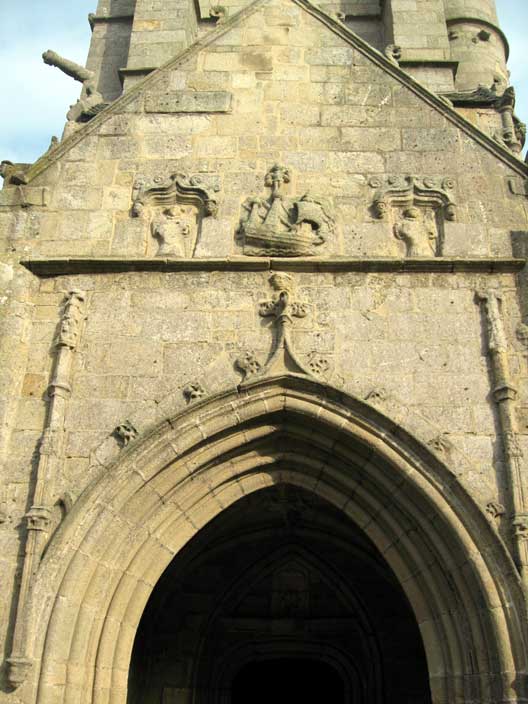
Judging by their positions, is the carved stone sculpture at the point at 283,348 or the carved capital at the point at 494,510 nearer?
the carved capital at the point at 494,510

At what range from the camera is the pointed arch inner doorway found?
7594 mm

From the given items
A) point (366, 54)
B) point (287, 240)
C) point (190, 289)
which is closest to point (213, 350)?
point (190, 289)

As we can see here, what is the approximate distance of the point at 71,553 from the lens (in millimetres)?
5402

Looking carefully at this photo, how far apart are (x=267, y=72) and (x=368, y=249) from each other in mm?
2151

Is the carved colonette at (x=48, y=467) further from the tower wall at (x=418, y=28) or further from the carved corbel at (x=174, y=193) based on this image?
the tower wall at (x=418, y=28)

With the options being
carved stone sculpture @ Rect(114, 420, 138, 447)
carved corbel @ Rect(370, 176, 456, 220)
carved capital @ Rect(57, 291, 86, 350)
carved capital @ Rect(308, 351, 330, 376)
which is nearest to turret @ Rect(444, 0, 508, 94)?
carved corbel @ Rect(370, 176, 456, 220)

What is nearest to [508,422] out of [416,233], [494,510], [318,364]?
[494,510]

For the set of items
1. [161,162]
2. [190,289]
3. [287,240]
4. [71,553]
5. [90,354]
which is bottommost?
[71,553]

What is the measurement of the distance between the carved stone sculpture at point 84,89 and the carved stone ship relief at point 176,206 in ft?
5.03

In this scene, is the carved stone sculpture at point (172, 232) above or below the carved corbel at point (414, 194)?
below

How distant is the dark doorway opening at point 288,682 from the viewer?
833cm

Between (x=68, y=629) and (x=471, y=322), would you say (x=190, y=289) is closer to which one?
(x=471, y=322)

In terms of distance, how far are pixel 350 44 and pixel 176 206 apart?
2372 mm

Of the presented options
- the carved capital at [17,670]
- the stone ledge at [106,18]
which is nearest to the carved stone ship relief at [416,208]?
the carved capital at [17,670]
